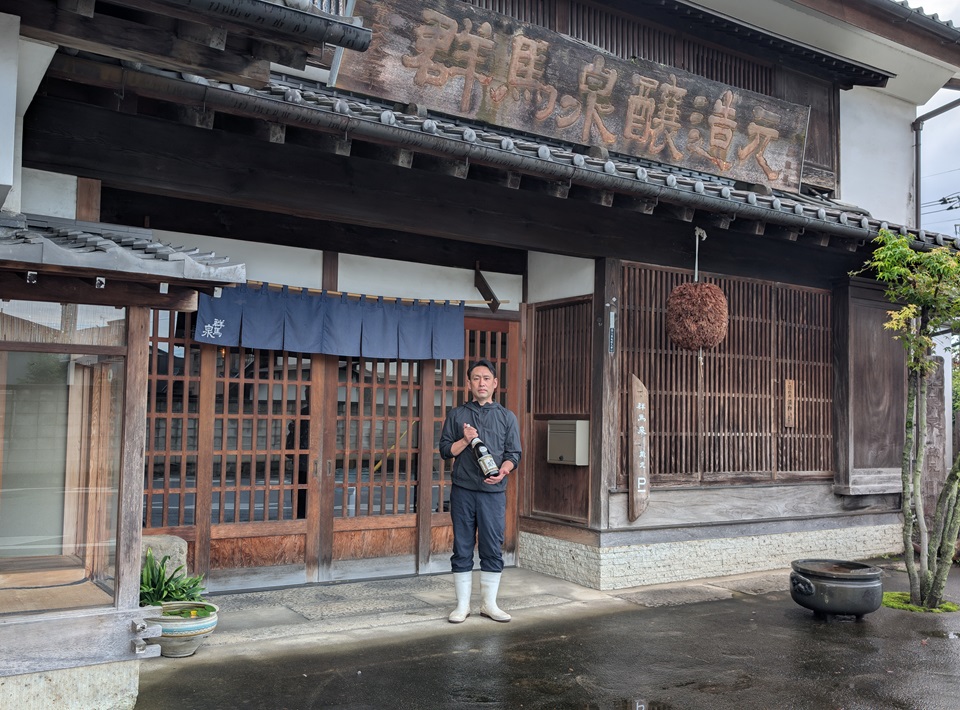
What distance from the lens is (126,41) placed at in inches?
170

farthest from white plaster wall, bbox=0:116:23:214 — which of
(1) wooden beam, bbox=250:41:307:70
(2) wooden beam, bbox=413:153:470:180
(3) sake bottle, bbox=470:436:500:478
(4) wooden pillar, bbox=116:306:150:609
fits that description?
(3) sake bottle, bbox=470:436:500:478

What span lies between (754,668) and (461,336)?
4.52 meters

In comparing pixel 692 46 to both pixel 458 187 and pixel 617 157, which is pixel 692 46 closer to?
pixel 617 157

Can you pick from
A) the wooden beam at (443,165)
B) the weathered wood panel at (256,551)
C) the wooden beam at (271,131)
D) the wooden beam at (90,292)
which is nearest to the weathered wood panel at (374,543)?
the weathered wood panel at (256,551)

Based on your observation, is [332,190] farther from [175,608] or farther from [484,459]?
[175,608]

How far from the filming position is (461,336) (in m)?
8.99

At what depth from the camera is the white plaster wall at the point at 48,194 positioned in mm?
5781

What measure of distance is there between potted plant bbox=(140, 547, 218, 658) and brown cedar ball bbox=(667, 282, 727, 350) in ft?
Result: 17.3

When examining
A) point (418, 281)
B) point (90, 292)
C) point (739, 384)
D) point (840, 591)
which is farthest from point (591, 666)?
point (739, 384)

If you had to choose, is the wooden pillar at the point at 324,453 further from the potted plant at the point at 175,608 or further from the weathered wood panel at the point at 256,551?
the potted plant at the point at 175,608

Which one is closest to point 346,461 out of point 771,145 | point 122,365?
Answer: point 122,365

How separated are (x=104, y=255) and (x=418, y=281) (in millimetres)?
4835

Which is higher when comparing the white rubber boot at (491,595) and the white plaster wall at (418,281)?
the white plaster wall at (418,281)

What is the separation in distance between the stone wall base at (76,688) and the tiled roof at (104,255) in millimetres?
2365
